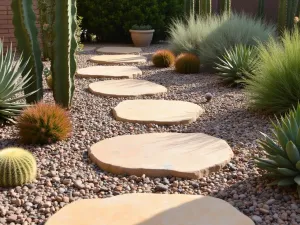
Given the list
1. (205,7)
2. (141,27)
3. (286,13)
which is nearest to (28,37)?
(205,7)

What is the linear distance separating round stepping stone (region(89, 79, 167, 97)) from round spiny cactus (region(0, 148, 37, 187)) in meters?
2.60

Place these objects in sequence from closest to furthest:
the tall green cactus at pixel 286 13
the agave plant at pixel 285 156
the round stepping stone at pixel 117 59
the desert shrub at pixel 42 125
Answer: the agave plant at pixel 285 156, the desert shrub at pixel 42 125, the round stepping stone at pixel 117 59, the tall green cactus at pixel 286 13

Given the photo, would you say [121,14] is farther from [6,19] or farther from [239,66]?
[239,66]

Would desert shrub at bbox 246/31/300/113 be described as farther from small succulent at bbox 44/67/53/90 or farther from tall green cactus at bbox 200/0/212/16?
tall green cactus at bbox 200/0/212/16

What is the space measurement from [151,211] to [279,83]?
2.58 m

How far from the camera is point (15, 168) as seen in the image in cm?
299

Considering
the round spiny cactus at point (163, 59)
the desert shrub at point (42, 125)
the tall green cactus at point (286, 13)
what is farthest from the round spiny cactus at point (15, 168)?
the tall green cactus at point (286, 13)

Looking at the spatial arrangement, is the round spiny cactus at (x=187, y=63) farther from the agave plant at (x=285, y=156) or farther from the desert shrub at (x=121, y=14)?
the desert shrub at (x=121, y=14)

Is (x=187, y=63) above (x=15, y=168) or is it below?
below

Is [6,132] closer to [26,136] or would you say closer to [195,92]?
[26,136]

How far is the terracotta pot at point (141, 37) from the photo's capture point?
11.5 m

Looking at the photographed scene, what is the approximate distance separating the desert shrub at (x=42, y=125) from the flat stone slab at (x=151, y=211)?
3.82 feet

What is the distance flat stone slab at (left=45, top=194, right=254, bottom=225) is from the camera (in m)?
2.53

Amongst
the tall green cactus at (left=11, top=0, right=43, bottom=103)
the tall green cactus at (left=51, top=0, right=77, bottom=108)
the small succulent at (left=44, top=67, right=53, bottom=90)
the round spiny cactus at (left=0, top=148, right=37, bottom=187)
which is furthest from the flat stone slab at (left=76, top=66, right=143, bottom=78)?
the round spiny cactus at (left=0, top=148, right=37, bottom=187)
